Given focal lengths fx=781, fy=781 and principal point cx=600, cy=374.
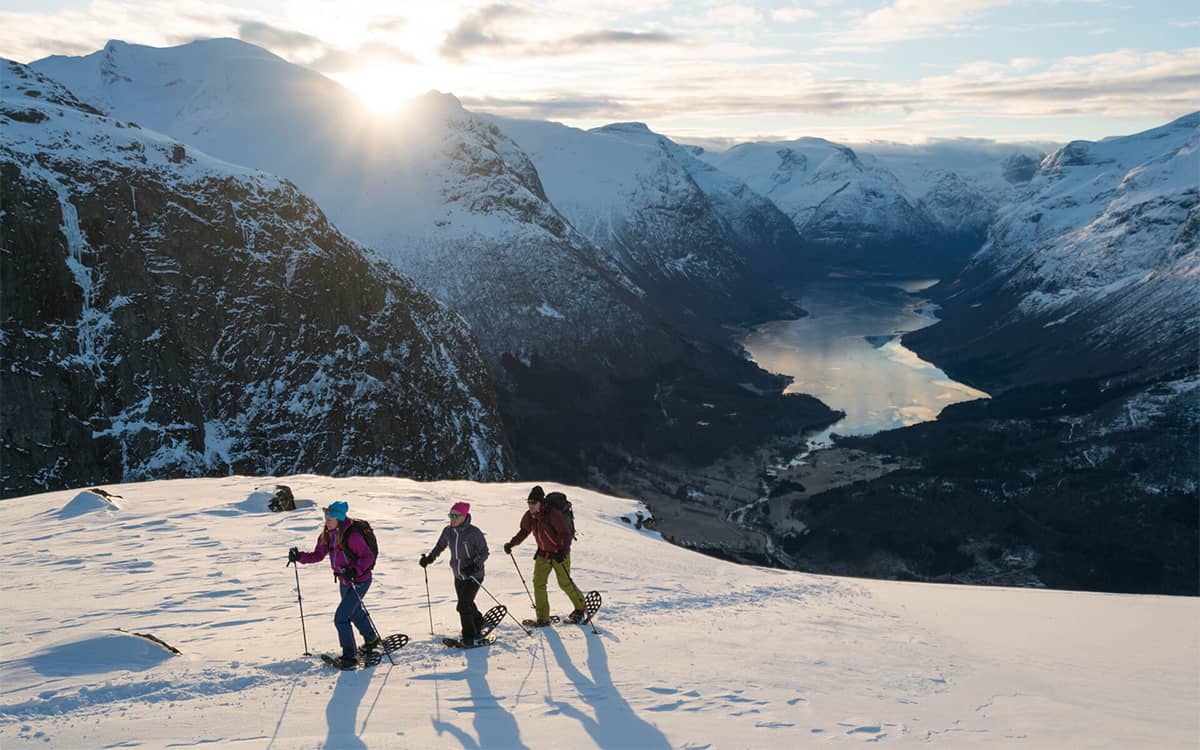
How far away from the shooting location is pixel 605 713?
1127 centimetres

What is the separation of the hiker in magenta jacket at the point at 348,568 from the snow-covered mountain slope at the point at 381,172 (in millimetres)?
162964

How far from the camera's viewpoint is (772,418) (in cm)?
17462

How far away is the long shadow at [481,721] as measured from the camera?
10172 millimetres

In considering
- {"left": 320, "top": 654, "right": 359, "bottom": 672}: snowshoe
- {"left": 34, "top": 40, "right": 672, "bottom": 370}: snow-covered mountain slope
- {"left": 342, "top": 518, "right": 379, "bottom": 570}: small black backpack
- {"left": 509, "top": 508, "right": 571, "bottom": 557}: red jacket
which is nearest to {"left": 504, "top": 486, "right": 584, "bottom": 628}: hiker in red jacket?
{"left": 509, "top": 508, "right": 571, "bottom": 557}: red jacket

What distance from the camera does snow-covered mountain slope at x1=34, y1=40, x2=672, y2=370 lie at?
17188cm

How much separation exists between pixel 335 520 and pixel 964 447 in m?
150

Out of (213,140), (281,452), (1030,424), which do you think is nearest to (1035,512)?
(1030,424)

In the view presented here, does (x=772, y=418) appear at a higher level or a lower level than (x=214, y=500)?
lower

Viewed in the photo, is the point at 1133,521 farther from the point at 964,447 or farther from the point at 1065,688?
the point at 1065,688

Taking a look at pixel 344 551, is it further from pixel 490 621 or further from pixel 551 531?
pixel 551 531

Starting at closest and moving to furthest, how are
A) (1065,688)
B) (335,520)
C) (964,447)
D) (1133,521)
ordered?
(335,520)
(1065,688)
(1133,521)
(964,447)

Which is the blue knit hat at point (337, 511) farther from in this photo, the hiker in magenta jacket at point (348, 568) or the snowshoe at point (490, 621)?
the snowshoe at point (490, 621)

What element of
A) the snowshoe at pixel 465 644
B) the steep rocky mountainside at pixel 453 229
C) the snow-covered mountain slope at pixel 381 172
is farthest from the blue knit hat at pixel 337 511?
the snow-covered mountain slope at pixel 381 172

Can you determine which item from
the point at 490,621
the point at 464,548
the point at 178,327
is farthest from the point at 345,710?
the point at 178,327
